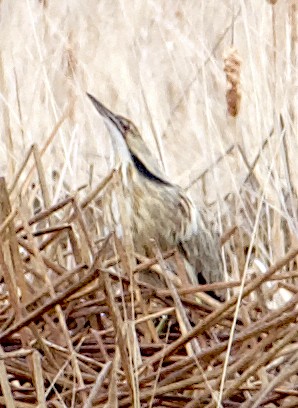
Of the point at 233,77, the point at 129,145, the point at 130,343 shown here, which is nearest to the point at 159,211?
the point at 129,145

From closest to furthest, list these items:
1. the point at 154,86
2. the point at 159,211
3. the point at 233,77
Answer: the point at 233,77 < the point at 159,211 < the point at 154,86

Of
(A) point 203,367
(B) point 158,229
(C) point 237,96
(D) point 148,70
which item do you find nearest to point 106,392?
(A) point 203,367

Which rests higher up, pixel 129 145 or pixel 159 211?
pixel 129 145

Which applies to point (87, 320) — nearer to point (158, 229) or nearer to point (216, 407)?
point (216, 407)

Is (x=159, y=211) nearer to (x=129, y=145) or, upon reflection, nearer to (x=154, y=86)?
(x=129, y=145)

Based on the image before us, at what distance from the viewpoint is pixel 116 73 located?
3891mm

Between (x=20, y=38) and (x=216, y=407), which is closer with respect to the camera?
(x=216, y=407)

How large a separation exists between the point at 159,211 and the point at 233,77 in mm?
485

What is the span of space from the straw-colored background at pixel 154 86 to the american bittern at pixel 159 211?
0.39ft

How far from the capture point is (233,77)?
67.4 inches

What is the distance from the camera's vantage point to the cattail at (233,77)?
1708 millimetres

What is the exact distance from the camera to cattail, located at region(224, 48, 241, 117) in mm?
1708

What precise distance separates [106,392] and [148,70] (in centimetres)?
275

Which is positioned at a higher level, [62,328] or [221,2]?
[221,2]
